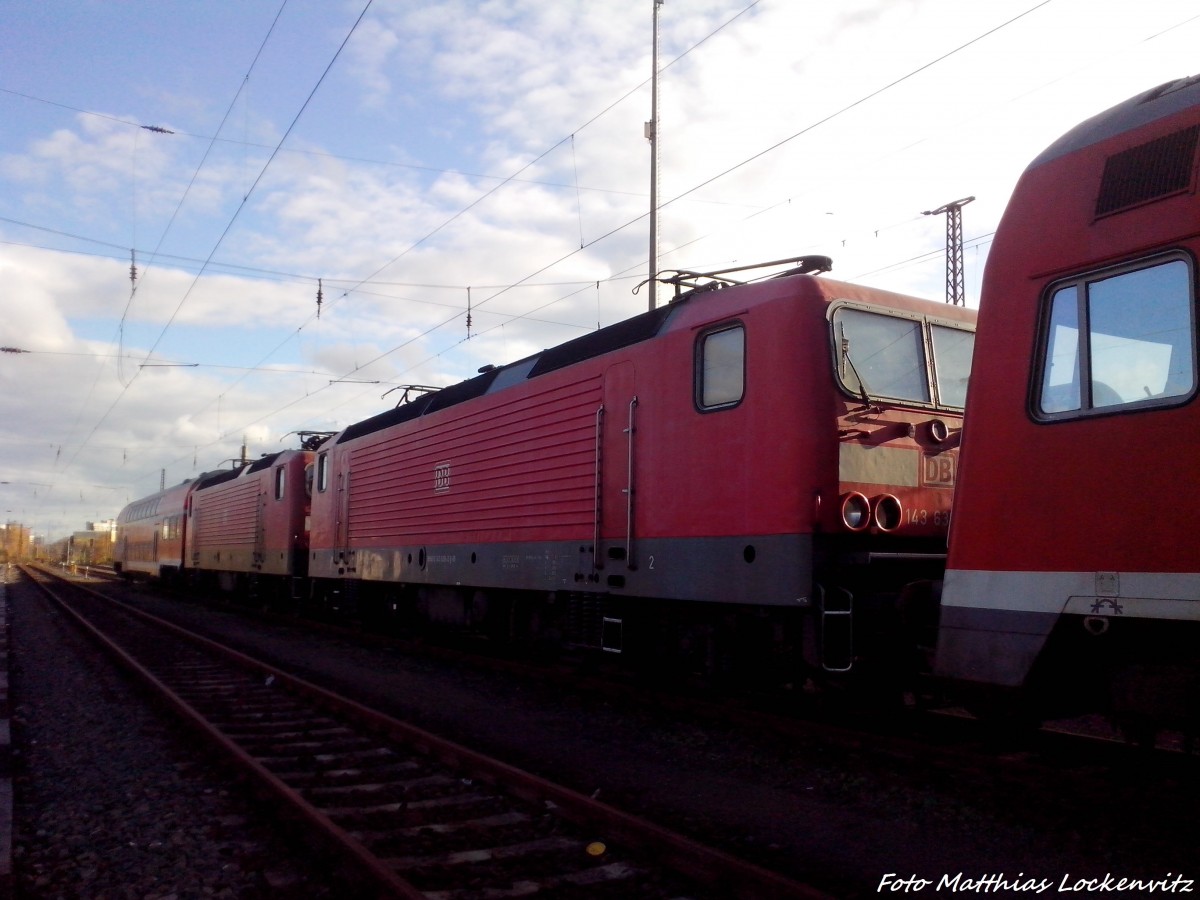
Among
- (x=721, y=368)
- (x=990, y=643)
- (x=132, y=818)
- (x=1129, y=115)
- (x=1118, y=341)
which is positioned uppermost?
(x=1129, y=115)

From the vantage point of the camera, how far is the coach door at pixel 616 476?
30.5 ft

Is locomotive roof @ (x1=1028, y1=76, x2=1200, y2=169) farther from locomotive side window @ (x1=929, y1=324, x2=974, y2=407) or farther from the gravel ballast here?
the gravel ballast

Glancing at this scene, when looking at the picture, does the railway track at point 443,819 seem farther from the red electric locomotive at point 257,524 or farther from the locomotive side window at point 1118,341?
the red electric locomotive at point 257,524

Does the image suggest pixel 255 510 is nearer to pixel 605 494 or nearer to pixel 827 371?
pixel 605 494

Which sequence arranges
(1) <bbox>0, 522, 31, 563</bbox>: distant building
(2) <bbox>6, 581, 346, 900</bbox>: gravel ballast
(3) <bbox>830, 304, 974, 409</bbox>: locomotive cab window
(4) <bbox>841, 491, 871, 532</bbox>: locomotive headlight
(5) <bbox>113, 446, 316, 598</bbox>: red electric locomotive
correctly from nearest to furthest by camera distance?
(2) <bbox>6, 581, 346, 900</bbox>: gravel ballast < (4) <bbox>841, 491, 871, 532</bbox>: locomotive headlight < (3) <bbox>830, 304, 974, 409</bbox>: locomotive cab window < (5) <bbox>113, 446, 316, 598</bbox>: red electric locomotive < (1) <bbox>0, 522, 31, 563</bbox>: distant building

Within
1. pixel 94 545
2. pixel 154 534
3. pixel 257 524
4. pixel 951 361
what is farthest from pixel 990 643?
pixel 94 545

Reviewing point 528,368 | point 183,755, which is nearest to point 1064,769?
point 183,755

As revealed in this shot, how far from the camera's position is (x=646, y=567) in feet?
29.4

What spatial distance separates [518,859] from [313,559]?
50.3 feet

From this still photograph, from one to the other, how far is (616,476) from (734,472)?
1.86 meters

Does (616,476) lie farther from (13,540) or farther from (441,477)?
(13,540)

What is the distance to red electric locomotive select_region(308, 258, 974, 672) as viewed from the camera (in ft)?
24.1

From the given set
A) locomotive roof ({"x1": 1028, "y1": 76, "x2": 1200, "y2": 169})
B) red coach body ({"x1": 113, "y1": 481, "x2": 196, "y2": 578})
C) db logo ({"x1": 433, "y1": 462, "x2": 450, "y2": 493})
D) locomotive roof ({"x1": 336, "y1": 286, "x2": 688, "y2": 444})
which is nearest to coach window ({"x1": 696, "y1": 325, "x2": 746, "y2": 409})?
locomotive roof ({"x1": 336, "y1": 286, "x2": 688, "y2": 444})

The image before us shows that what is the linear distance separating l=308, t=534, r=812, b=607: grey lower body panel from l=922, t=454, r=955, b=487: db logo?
55.5 inches
